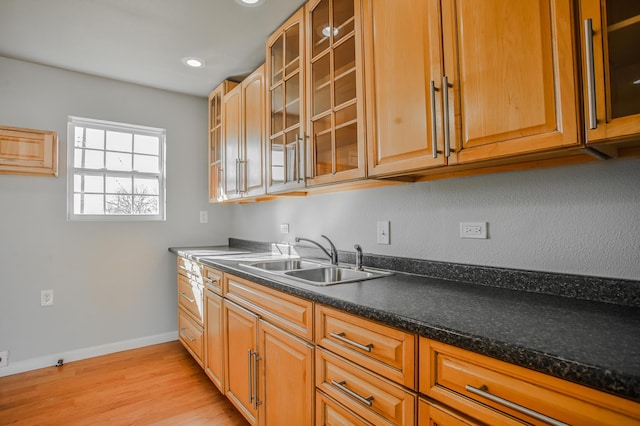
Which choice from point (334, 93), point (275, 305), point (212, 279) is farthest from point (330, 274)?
point (334, 93)

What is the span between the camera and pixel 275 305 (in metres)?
1.55

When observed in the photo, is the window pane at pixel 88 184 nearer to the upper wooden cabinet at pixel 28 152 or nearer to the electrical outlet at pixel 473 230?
the upper wooden cabinet at pixel 28 152

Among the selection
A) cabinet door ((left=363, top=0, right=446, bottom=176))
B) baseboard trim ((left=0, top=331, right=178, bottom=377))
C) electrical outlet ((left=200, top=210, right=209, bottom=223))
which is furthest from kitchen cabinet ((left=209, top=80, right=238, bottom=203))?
cabinet door ((left=363, top=0, right=446, bottom=176))

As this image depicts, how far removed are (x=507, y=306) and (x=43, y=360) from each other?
344 centimetres

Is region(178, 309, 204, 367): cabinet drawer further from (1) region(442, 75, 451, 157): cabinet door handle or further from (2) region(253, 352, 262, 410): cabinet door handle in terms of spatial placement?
(1) region(442, 75, 451, 157): cabinet door handle

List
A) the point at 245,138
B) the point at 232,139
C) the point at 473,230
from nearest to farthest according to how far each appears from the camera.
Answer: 1. the point at 473,230
2. the point at 245,138
3. the point at 232,139

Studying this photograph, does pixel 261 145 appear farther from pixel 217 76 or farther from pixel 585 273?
pixel 585 273

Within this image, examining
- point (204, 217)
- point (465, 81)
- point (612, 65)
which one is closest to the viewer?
point (612, 65)

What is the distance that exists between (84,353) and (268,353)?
227 cm

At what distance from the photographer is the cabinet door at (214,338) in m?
2.13

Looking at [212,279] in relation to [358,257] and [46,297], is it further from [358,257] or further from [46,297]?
[46,297]

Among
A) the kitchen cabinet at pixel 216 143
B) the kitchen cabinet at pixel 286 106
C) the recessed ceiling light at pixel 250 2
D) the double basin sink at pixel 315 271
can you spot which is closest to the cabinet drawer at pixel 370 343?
→ the double basin sink at pixel 315 271

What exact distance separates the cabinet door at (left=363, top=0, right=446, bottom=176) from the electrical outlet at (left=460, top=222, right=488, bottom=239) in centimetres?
40

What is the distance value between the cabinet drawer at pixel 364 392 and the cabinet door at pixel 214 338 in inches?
42.3
